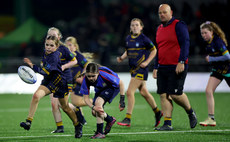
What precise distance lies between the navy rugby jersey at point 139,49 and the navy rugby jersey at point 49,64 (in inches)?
79.0

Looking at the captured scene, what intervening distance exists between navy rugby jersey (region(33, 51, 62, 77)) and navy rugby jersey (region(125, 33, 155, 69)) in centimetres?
201

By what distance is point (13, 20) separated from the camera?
97.4ft

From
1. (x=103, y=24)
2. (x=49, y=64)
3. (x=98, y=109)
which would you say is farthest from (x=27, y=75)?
(x=103, y=24)

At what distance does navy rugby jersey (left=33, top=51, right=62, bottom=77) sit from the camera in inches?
259

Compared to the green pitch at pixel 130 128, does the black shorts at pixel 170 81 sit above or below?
above

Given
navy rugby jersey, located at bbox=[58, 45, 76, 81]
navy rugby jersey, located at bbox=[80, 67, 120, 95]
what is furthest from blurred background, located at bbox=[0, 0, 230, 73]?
navy rugby jersey, located at bbox=[80, 67, 120, 95]

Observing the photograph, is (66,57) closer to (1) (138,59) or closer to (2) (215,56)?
(1) (138,59)

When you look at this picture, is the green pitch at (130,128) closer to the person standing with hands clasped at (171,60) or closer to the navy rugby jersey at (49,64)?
the person standing with hands clasped at (171,60)

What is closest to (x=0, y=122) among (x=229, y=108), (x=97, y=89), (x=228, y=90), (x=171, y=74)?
(x=97, y=89)

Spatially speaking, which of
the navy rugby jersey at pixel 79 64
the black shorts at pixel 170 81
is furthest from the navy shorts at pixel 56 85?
the navy rugby jersey at pixel 79 64

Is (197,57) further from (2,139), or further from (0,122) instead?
(2,139)

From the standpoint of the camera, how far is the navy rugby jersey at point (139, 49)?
837cm

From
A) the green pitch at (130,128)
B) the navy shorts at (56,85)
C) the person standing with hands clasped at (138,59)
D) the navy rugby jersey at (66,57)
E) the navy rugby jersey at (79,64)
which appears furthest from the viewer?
the navy rugby jersey at (79,64)

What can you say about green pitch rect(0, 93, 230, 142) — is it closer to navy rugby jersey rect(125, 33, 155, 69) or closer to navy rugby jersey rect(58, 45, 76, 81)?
navy rugby jersey rect(58, 45, 76, 81)
